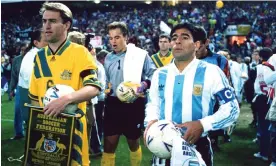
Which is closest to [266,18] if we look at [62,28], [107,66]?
[107,66]

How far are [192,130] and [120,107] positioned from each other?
225 cm

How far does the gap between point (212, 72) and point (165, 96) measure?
41 centimetres

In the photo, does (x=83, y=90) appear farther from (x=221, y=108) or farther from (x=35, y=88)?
(x=221, y=108)

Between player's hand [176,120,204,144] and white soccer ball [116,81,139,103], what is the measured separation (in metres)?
1.98

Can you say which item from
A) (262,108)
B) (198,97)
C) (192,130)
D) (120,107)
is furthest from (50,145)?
(262,108)

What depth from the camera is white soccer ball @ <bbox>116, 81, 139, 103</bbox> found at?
16.2 ft

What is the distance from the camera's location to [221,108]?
3078mm

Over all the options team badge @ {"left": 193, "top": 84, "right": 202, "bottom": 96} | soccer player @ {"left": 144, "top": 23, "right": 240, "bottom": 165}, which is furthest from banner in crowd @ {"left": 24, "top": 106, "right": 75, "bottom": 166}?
team badge @ {"left": 193, "top": 84, "right": 202, "bottom": 96}

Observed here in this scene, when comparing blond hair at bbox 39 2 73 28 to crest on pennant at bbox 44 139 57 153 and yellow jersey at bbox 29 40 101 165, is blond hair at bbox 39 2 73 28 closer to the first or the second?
yellow jersey at bbox 29 40 101 165

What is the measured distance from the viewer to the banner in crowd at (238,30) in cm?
3180

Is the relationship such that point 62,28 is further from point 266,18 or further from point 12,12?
point 12,12

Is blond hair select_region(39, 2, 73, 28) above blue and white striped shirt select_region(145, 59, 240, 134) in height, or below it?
above

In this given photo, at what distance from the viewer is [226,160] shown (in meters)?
6.84

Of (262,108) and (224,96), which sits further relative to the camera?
(262,108)
